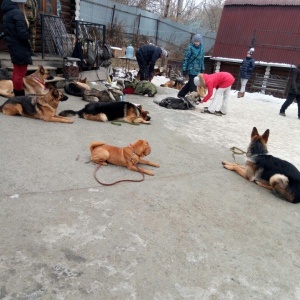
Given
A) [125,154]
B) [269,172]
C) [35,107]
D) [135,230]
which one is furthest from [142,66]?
[135,230]

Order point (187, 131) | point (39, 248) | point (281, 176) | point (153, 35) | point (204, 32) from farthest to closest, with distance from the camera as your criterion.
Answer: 1. point (204, 32)
2. point (153, 35)
3. point (187, 131)
4. point (281, 176)
5. point (39, 248)

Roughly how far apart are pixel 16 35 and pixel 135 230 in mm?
5097

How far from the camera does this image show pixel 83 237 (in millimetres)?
2514

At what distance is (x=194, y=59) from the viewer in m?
9.37

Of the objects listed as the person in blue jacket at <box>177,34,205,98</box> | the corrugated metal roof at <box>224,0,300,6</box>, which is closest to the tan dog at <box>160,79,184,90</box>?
the person in blue jacket at <box>177,34,205,98</box>

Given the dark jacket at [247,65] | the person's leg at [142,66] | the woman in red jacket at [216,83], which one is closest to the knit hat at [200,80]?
the woman in red jacket at [216,83]

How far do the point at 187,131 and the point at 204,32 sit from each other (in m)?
24.4

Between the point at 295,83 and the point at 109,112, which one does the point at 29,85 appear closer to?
the point at 109,112

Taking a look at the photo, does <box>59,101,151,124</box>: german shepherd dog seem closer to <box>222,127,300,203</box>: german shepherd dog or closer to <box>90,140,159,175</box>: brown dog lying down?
<box>90,140,159,175</box>: brown dog lying down

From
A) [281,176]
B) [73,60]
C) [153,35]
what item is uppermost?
[153,35]

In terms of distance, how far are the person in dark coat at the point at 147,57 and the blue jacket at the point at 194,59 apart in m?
1.31

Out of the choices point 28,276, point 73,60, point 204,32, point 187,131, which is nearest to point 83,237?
point 28,276

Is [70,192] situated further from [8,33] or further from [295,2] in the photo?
[295,2]

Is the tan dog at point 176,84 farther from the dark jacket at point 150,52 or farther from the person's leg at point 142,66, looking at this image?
the dark jacket at point 150,52
